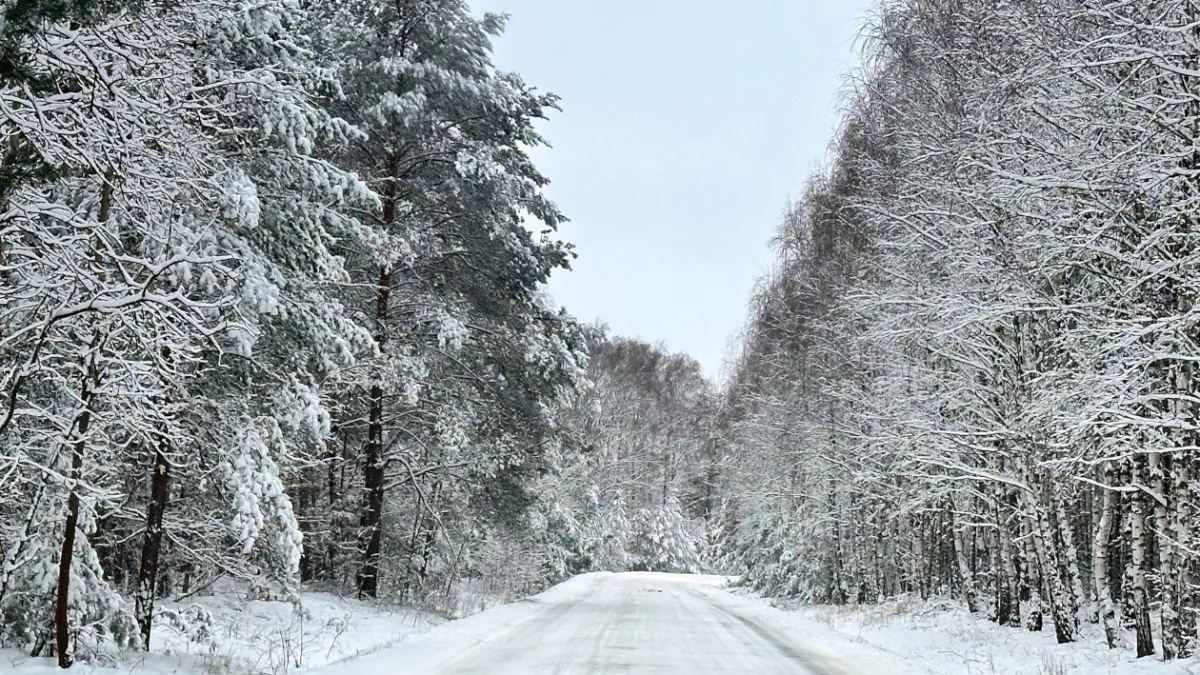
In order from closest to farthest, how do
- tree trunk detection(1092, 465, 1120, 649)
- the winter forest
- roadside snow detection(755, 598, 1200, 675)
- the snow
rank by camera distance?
the winter forest → the snow → roadside snow detection(755, 598, 1200, 675) → tree trunk detection(1092, 465, 1120, 649)

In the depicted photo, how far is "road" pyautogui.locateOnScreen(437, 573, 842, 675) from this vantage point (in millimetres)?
9914

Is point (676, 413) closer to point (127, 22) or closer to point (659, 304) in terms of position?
point (659, 304)

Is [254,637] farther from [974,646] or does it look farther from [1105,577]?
[1105,577]

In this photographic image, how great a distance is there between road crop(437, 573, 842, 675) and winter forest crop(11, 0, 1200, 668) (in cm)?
259

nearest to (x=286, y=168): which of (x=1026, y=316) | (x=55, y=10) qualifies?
(x=55, y=10)

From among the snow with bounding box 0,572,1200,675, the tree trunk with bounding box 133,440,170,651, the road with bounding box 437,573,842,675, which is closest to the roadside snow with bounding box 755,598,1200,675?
the snow with bounding box 0,572,1200,675

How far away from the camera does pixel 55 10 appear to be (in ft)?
15.9

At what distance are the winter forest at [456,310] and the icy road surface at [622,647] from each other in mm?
1944

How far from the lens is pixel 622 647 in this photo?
12047mm

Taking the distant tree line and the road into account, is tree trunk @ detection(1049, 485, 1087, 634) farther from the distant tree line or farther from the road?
the road

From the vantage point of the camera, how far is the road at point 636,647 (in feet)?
32.5

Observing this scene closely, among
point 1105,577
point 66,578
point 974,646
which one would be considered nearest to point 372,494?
point 66,578

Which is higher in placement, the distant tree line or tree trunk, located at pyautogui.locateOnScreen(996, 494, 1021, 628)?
the distant tree line

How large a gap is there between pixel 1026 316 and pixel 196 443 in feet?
34.4
